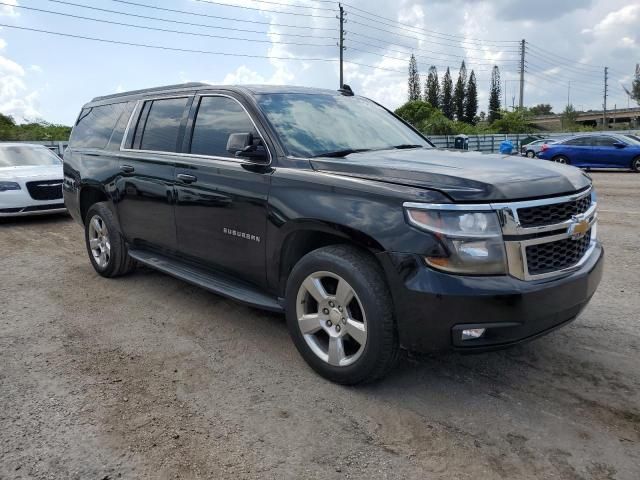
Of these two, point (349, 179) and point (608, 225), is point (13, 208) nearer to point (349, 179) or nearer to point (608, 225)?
point (349, 179)

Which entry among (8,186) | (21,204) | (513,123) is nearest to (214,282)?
(21,204)

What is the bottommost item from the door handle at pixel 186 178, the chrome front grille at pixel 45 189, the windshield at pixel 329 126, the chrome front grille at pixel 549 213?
the chrome front grille at pixel 45 189

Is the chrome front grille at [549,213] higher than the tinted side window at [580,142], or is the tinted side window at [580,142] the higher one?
the tinted side window at [580,142]

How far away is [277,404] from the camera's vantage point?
318 centimetres

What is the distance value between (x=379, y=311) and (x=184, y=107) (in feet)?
8.76

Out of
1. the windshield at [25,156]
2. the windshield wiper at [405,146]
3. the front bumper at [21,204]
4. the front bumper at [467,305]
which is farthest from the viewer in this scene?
the windshield at [25,156]

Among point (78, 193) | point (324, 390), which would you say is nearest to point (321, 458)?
point (324, 390)

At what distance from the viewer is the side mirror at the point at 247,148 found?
12.2 ft

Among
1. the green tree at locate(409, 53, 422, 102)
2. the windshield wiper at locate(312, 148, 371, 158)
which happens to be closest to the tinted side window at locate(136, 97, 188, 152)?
the windshield wiper at locate(312, 148, 371, 158)

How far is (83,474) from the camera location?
2.57 m

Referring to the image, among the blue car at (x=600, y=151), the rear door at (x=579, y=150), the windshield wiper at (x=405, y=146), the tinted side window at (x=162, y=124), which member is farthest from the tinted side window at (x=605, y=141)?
the tinted side window at (x=162, y=124)

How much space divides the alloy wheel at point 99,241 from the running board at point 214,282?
0.69 meters

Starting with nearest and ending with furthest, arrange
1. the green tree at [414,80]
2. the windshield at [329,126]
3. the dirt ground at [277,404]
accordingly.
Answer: the dirt ground at [277,404] → the windshield at [329,126] → the green tree at [414,80]

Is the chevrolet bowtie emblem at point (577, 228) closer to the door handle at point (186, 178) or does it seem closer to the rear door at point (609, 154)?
the door handle at point (186, 178)
